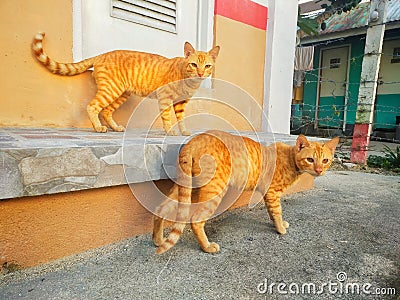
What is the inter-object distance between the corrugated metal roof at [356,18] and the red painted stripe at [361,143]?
17.6 feet

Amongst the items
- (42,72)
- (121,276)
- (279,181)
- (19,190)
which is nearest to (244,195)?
(279,181)

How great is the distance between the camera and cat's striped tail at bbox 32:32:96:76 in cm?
203

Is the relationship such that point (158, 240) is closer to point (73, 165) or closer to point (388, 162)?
point (73, 165)

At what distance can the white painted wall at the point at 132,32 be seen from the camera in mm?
2340

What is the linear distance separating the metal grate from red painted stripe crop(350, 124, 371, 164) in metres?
3.84

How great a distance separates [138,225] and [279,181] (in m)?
0.98

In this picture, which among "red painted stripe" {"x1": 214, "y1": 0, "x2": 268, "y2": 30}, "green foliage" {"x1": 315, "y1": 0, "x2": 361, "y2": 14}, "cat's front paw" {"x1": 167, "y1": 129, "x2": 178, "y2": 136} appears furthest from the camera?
"green foliage" {"x1": 315, "y1": 0, "x2": 361, "y2": 14}

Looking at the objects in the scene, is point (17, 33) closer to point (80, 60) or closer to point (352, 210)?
point (80, 60)

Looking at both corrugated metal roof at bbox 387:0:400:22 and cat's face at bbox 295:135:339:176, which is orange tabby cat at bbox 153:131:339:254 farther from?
corrugated metal roof at bbox 387:0:400:22

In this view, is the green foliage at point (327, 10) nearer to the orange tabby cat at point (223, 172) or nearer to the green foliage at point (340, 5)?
the green foliage at point (340, 5)

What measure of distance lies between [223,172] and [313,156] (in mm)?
620

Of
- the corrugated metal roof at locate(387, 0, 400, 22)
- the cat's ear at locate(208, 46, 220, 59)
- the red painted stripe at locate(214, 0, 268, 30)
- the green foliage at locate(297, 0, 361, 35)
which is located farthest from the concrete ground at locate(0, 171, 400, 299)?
the corrugated metal roof at locate(387, 0, 400, 22)

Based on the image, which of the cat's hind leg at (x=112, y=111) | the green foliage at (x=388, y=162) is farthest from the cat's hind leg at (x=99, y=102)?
the green foliage at (x=388, y=162)

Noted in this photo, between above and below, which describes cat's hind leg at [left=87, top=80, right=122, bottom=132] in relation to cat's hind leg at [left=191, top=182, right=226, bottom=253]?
above
